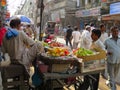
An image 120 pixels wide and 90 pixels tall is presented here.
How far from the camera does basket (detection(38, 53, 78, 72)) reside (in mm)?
5324

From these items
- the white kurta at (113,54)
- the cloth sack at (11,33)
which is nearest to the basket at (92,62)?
the white kurta at (113,54)

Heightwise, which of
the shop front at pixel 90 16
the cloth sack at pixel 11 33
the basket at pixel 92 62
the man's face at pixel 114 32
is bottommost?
the shop front at pixel 90 16

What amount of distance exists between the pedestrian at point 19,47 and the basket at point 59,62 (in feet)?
1.80

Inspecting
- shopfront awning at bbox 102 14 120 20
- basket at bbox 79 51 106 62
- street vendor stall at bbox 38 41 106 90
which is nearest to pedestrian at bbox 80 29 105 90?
basket at bbox 79 51 106 62

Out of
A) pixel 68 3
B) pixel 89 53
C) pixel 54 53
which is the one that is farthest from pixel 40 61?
pixel 68 3

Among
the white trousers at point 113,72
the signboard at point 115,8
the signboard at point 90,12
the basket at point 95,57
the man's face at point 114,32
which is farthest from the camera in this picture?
the signboard at point 90,12

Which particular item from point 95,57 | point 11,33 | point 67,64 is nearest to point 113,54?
point 95,57

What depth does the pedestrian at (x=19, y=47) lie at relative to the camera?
5.74 metres

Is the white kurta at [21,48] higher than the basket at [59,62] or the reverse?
higher

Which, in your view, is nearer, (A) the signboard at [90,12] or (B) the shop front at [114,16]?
(B) the shop front at [114,16]

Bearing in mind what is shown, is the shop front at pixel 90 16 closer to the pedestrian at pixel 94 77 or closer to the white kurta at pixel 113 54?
the white kurta at pixel 113 54

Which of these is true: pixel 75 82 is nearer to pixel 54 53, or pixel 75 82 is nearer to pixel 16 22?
pixel 54 53

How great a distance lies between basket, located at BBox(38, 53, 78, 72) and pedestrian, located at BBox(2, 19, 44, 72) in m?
0.55

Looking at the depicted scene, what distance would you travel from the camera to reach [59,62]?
17.5 ft
